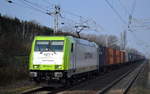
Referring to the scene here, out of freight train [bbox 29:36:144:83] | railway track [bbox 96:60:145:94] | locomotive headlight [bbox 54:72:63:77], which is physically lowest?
railway track [bbox 96:60:145:94]

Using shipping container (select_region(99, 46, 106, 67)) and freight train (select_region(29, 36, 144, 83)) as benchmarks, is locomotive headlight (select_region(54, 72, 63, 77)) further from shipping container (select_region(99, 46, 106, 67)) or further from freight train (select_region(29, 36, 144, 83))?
shipping container (select_region(99, 46, 106, 67))

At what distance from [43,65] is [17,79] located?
17.9ft

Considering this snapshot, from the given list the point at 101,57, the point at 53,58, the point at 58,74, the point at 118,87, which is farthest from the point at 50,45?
the point at 101,57

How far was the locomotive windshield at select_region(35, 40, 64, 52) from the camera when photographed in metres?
20.0

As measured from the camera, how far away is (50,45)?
20141 mm

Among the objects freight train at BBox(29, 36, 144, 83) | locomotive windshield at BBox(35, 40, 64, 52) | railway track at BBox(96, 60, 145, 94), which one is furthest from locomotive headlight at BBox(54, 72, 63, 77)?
railway track at BBox(96, 60, 145, 94)

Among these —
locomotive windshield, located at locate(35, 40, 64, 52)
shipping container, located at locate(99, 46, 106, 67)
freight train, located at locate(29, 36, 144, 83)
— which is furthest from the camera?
shipping container, located at locate(99, 46, 106, 67)

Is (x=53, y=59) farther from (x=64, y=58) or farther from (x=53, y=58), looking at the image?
(x=64, y=58)

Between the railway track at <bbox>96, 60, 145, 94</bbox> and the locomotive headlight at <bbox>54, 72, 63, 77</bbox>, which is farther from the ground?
the locomotive headlight at <bbox>54, 72, 63, 77</bbox>

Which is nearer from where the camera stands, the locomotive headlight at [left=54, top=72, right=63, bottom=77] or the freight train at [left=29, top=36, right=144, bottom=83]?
the locomotive headlight at [left=54, top=72, right=63, bottom=77]

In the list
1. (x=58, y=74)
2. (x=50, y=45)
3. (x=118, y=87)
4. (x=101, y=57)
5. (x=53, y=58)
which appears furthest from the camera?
(x=101, y=57)

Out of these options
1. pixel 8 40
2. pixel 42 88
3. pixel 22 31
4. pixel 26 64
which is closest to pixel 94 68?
pixel 26 64

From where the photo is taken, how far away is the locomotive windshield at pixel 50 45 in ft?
65.8

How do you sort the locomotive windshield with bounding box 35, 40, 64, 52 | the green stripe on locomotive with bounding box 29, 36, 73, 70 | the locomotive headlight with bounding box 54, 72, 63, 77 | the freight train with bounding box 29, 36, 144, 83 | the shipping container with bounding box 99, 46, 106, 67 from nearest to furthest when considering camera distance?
1. the locomotive headlight with bounding box 54, 72, 63, 77
2. the freight train with bounding box 29, 36, 144, 83
3. the green stripe on locomotive with bounding box 29, 36, 73, 70
4. the locomotive windshield with bounding box 35, 40, 64, 52
5. the shipping container with bounding box 99, 46, 106, 67
